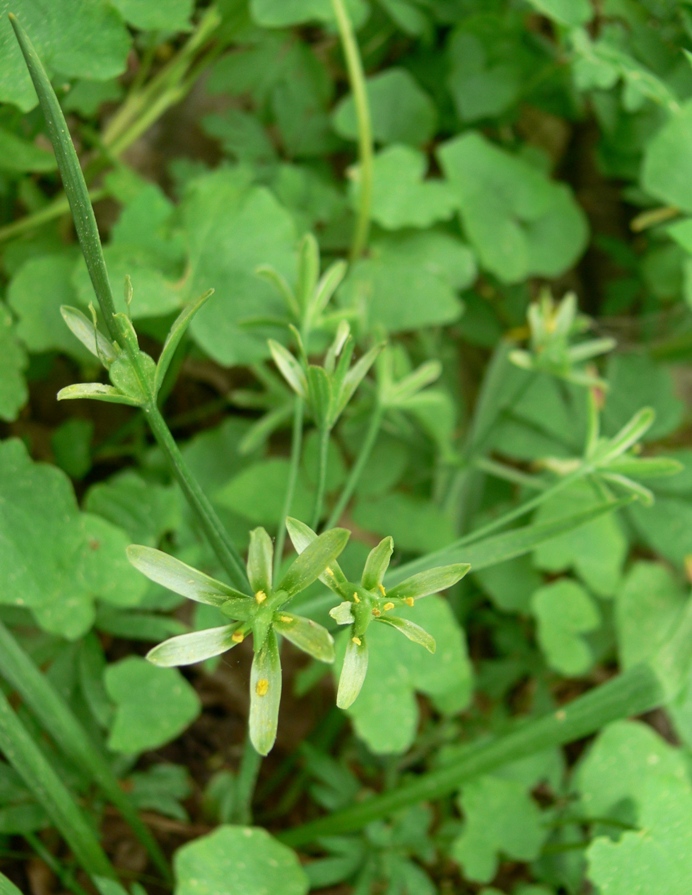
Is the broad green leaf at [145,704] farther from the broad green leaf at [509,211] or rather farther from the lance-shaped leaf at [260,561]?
the broad green leaf at [509,211]

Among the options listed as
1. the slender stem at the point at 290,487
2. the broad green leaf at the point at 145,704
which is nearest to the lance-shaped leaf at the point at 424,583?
the slender stem at the point at 290,487

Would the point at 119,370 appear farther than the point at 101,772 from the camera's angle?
No

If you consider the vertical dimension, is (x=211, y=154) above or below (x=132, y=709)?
above

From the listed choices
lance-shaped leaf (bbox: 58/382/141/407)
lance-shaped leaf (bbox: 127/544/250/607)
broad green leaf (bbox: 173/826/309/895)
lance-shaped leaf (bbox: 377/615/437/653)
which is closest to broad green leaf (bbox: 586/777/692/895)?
broad green leaf (bbox: 173/826/309/895)

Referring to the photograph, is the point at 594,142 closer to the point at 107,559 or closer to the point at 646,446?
the point at 646,446

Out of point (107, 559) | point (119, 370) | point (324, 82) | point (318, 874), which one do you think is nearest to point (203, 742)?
point (318, 874)

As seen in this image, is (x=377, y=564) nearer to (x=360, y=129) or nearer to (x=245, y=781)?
(x=245, y=781)

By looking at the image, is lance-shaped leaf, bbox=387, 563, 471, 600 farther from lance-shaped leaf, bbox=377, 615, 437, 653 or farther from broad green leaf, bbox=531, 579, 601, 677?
broad green leaf, bbox=531, 579, 601, 677

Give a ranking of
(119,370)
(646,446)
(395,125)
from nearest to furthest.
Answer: (119,370) < (395,125) < (646,446)
